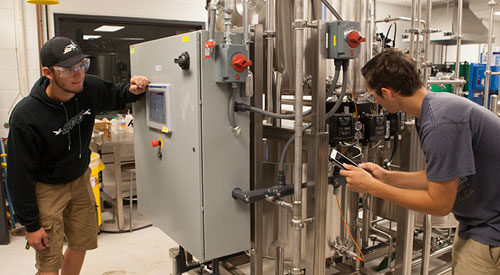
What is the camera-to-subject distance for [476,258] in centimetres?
140

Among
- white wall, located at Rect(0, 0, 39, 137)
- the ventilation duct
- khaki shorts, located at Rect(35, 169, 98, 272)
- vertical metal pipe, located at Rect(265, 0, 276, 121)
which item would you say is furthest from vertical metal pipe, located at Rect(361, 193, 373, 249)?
the ventilation duct

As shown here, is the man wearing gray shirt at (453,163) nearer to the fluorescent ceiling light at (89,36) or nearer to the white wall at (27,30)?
the white wall at (27,30)

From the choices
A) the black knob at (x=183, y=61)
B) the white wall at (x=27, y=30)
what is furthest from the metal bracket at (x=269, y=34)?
the white wall at (x=27, y=30)

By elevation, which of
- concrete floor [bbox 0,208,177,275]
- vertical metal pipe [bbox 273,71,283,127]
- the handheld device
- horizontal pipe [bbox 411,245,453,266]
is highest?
vertical metal pipe [bbox 273,71,283,127]

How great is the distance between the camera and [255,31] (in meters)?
1.75

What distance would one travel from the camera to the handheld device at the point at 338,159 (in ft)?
5.21

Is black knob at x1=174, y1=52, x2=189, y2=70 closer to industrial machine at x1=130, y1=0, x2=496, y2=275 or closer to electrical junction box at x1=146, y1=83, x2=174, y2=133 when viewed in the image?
industrial machine at x1=130, y1=0, x2=496, y2=275

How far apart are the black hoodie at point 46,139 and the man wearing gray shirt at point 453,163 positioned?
129 cm

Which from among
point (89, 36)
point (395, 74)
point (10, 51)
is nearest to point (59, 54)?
point (395, 74)

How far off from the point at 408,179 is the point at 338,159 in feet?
1.05

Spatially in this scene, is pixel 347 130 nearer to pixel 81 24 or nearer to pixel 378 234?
pixel 378 234

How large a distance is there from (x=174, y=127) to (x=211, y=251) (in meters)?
0.58

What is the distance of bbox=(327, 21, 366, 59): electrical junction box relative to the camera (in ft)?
5.16

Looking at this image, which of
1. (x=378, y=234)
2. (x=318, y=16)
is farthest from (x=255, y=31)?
(x=378, y=234)
